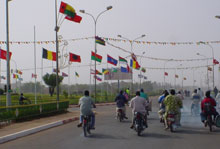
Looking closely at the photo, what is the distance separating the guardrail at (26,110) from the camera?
15.2m

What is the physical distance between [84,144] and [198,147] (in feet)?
10.8

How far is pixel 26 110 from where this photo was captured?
17297 millimetres

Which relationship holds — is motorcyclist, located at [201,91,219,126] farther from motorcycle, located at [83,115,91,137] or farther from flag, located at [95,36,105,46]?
flag, located at [95,36,105,46]

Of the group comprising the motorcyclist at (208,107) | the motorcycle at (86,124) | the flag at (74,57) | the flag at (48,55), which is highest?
the flag at (74,57)

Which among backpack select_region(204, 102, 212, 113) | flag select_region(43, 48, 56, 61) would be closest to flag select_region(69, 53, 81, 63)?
flag select_region(43, 48, 56, 61)

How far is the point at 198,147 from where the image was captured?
9.05 metres

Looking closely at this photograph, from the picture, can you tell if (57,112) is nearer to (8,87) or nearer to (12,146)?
(8,87)

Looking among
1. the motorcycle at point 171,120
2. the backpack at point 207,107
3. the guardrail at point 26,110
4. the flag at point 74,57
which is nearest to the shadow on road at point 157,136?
the motorcycle at point 171,120

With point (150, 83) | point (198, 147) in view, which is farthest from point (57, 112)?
point (150, 83)

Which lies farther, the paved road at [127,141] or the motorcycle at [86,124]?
the motorcycle at [86,124]

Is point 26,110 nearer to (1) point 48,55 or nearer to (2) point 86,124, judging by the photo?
(2) point 86,124

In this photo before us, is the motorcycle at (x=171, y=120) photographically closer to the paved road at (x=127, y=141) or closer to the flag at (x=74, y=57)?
the paved road at (x=127, y=141)

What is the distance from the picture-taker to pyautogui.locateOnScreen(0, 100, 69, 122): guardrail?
1517cm

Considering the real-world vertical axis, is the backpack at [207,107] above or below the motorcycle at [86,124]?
above
